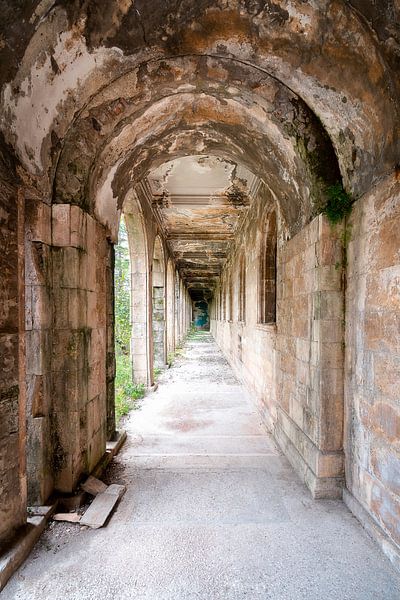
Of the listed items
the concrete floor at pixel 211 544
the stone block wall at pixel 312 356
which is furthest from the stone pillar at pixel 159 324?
the concrete floor at pixel 211 544

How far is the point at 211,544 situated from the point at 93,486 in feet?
3.81

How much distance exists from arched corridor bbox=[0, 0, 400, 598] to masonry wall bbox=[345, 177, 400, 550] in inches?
0.6

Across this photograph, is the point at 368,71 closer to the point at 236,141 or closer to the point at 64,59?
the point at 236,141

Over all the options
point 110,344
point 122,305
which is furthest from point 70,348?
point 122,305

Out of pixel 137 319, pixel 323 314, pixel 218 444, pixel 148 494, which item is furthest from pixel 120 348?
pixel 323 314

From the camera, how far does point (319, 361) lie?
2812 millimetres

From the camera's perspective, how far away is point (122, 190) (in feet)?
12.1

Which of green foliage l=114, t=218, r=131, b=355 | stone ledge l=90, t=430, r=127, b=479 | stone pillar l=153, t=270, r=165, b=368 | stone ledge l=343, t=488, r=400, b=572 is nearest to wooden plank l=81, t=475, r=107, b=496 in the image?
stone ledge l=90, t=430, r=127, b=479

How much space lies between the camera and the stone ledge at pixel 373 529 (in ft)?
6.61

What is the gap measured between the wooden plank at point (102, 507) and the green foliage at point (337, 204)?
309 centimetres

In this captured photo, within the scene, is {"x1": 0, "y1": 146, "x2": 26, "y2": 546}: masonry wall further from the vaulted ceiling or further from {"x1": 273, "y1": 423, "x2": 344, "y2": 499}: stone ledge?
the vaulted ceiling

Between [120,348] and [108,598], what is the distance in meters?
9.78

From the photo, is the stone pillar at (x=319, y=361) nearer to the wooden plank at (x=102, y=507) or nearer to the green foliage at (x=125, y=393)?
the wooden plank at (x=102, y=507)

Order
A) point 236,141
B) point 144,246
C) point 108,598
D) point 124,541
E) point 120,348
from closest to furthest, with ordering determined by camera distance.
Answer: point 108,598, point 124,541, point 236,141, point 144,246, point 120,348
